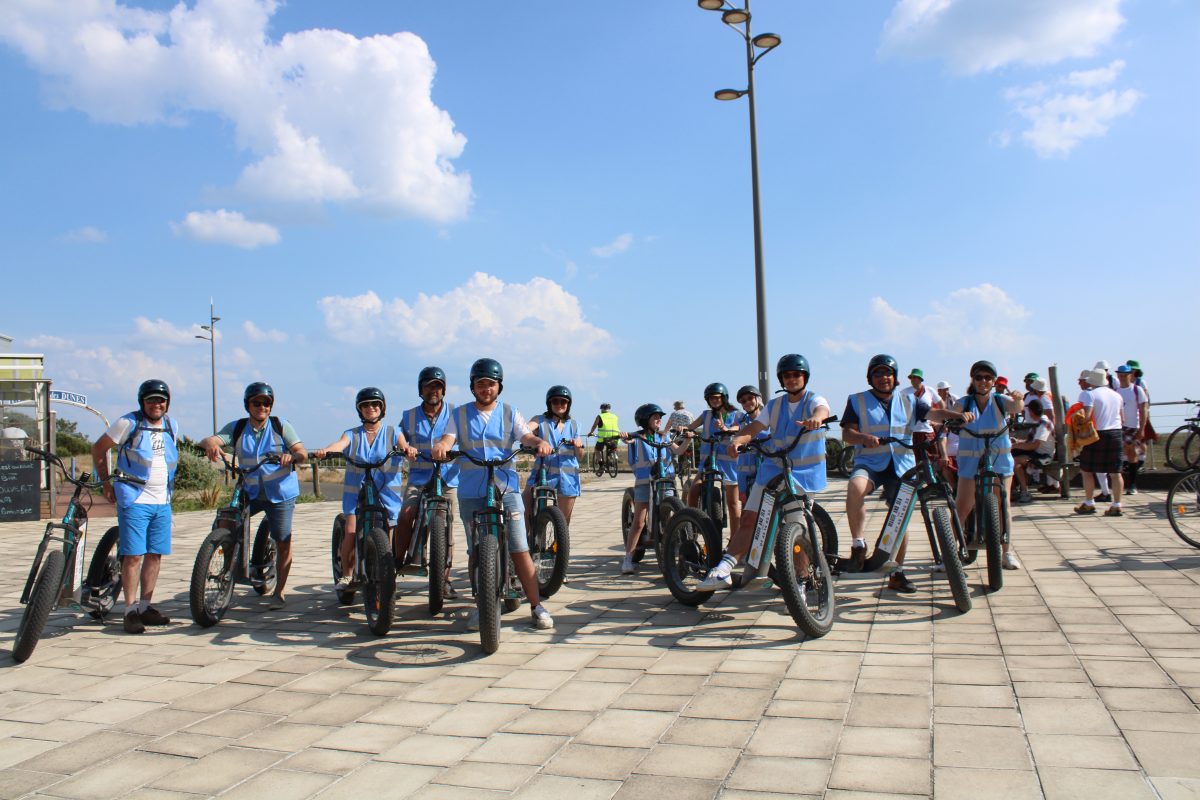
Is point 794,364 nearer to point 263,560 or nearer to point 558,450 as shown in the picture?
point 558,450

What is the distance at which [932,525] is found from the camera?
6059 mm

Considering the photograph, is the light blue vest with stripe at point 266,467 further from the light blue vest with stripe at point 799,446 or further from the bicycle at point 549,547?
the light blue vest with stripe at point 799,446

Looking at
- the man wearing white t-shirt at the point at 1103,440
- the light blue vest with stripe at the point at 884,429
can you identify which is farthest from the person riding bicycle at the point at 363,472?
the man wearing white t-shirt at the point at 1103,440

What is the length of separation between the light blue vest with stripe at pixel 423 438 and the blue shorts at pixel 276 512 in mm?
956

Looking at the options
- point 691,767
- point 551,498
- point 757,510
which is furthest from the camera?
point 551,498

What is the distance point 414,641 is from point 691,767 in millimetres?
2734

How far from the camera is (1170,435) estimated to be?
1353 cm

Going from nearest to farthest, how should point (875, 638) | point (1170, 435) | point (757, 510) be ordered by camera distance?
1. point (875, 638)
2. point (757, 510)
3. point (1170, 435)

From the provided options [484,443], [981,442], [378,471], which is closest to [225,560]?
[378,471]

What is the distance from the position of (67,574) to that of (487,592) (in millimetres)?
2783

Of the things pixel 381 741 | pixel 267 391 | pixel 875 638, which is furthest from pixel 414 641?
pixel 875 638

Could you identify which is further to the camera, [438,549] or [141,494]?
[141,494]

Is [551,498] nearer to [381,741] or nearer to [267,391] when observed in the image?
[267,391]

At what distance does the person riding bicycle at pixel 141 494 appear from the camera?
619cm
